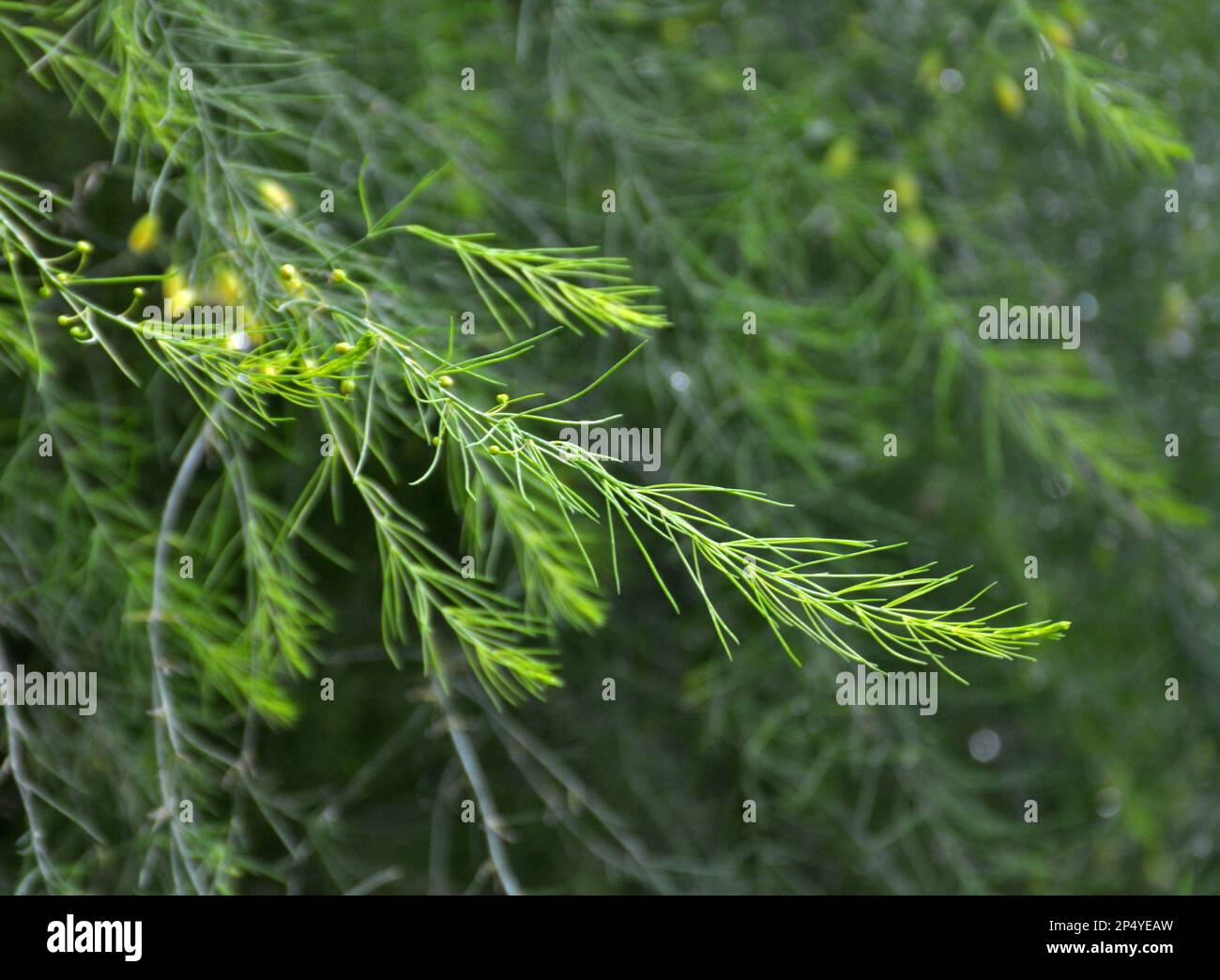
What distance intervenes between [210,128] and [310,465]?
0.41 m

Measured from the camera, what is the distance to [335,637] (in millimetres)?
1463

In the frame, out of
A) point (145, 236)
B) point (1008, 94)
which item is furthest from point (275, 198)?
point (1008, 94)

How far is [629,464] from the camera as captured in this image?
137cm

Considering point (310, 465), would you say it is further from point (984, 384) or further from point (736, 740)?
point (984, 384)

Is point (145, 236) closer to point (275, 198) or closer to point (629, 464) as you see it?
point (275, 198)

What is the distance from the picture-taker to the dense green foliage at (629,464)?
3.56 ft

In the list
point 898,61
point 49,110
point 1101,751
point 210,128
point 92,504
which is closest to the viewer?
point 210,128

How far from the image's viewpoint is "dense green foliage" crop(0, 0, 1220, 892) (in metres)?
1.08

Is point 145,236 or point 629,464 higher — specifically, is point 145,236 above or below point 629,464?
above

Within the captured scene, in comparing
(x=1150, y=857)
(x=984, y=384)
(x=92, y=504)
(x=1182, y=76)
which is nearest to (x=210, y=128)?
(x=92, y=504)

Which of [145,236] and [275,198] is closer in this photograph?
[275,198]

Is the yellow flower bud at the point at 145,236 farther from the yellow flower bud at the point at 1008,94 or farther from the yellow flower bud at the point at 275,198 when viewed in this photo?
the yellow flower bud at the point at 1008,94

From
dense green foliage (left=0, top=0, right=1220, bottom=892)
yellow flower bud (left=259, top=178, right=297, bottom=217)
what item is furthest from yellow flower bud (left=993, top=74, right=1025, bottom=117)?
yellow flower bud (left=259, top=178, right=297, bottom=217)

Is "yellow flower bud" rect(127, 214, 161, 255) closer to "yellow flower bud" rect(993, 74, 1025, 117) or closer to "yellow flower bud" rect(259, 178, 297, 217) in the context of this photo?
"yellow flower bud" rect(259, 178, 297, 217)
